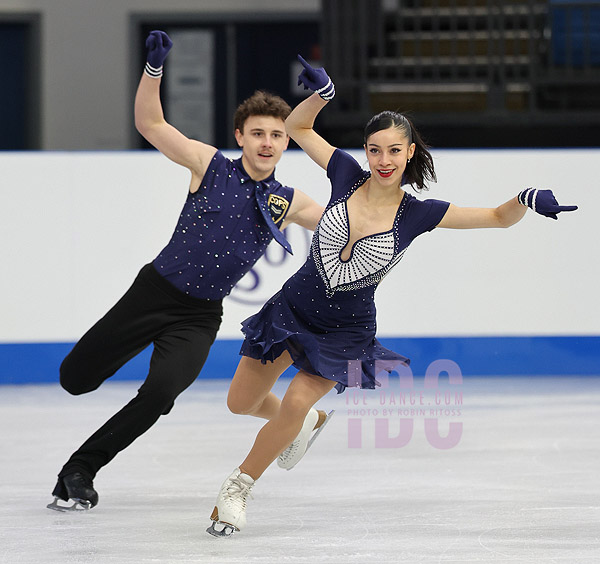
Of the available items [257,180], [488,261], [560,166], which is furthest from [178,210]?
[257,180]

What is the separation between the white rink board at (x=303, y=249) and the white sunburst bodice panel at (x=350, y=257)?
9.62 feet

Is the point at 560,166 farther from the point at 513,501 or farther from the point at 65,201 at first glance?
→ the point at 513,501

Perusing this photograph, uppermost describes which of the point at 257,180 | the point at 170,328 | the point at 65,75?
the point at 65,75

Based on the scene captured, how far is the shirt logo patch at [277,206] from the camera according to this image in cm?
331

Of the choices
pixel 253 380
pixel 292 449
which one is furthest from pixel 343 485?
pixel 253 380

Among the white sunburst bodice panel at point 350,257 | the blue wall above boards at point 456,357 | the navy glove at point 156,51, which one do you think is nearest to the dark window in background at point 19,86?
the blue wall above boards at point 456,357

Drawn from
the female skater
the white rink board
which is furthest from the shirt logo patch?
the white rink board

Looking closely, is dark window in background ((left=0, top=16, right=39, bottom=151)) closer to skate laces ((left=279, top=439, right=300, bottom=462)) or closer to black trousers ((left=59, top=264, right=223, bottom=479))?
black trousers ((left=59, top=264, right=223, bottom=479))

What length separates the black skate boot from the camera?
122 inches

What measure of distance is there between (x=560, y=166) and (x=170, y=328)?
357 cm

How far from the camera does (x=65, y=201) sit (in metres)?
5.95

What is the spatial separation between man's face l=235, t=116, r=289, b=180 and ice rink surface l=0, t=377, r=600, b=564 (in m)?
1.05

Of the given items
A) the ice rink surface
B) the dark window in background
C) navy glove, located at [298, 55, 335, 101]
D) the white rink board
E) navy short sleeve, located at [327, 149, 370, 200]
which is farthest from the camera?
the dark window in background

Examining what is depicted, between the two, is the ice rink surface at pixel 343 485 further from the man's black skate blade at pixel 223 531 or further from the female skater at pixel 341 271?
the female skater at pixel 341 271
